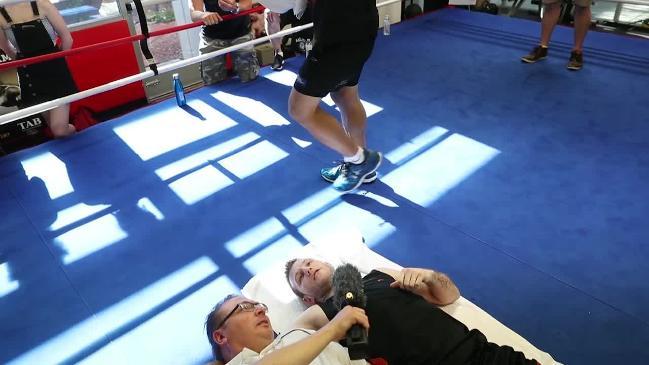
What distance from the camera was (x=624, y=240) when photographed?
185 cm

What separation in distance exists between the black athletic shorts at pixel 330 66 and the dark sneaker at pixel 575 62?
2216 mm

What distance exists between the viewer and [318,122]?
2041mm

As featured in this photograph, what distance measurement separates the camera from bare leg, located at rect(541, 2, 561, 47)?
3.48 meters

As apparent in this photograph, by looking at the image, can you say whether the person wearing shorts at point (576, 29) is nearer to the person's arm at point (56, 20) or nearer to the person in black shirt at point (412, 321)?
the person in black shirt at point (412, 321)

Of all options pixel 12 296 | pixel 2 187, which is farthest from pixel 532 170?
pixel 2 187

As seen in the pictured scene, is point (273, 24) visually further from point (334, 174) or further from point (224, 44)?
point (334, 174)

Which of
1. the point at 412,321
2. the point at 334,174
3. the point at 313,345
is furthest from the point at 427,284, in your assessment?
the point at 334,174

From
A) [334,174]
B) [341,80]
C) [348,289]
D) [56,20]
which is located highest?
[56,20]

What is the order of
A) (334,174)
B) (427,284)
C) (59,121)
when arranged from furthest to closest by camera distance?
(59,121)
(334,174)
(427,284)

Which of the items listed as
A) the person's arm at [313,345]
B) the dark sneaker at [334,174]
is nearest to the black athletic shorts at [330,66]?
the dark sneaker at [334,174]

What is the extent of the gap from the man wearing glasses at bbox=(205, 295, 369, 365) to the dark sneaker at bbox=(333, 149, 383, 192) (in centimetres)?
95

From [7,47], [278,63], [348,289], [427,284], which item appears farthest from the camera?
[278,63]

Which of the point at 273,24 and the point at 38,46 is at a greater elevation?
the point at 38,46

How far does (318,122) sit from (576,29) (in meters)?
2.45
